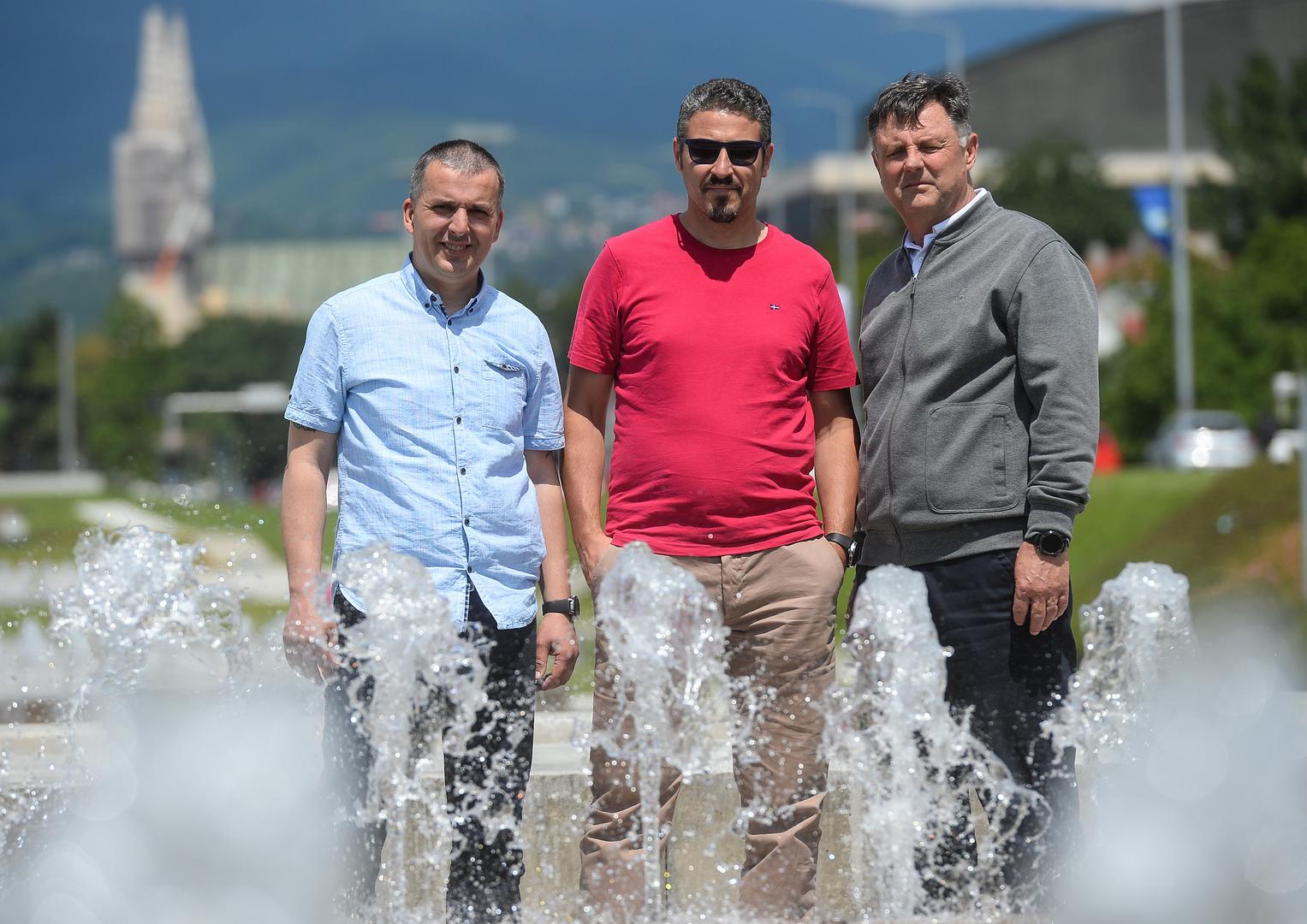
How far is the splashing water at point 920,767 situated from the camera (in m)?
3.99

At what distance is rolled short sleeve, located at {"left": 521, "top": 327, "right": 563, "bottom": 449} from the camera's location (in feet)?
13.4

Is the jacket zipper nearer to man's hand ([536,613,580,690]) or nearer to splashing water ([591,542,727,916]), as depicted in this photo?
splashing water ([591,542,727,916])

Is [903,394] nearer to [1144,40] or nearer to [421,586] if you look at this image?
[421,586]

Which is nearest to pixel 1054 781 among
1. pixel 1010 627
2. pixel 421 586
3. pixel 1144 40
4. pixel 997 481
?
pixel 1010 627

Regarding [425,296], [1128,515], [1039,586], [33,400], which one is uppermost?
[425,296]

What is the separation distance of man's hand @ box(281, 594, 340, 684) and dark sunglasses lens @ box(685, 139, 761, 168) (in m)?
1.38

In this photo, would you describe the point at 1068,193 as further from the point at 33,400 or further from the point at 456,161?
the point at 456,161

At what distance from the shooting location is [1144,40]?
336 ft

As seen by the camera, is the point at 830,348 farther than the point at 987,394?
Yes

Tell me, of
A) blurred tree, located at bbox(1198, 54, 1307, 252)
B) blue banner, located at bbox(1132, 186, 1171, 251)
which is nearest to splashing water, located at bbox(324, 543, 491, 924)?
blue banner, located at bbox(1132, 186, 1171, 251)

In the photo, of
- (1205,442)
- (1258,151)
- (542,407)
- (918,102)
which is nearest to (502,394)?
(542,407)

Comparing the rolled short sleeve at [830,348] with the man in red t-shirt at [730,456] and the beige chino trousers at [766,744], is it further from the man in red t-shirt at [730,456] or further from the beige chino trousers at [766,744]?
the beige chino trousers at [766,744]

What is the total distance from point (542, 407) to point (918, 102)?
1.15m

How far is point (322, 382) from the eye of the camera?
3936 mm
